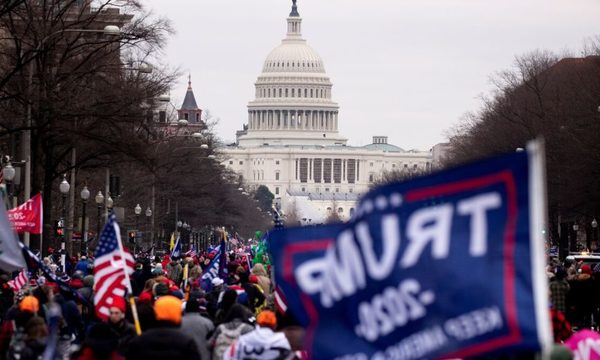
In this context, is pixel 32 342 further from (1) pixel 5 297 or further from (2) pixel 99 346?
(1) pixel 5 297

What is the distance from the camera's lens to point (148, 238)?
3408 inches

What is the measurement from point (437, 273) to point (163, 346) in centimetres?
424

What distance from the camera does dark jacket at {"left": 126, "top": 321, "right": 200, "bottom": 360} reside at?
42.2ft

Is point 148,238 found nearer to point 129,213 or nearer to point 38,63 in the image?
point 129,213

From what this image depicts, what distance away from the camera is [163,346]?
1290 centimetres

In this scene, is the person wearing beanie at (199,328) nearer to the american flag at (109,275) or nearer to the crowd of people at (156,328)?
the crowd of people at (156,328)

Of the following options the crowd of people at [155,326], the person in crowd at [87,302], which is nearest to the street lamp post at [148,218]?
the crowd of people at [155,326]

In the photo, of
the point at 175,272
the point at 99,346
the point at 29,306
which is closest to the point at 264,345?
the point at 99,346

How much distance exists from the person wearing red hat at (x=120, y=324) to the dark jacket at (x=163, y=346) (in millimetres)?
2072

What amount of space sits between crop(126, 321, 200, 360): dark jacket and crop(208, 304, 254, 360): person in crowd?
364 centimetres

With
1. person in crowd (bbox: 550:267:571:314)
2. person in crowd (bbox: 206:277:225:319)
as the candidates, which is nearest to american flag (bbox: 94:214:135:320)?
person in crowd (bbox: 206:277:225:319)

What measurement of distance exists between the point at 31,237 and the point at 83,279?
24928 mm

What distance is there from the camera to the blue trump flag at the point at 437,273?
862cm

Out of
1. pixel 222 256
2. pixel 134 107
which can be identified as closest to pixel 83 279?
pixel 222 256
